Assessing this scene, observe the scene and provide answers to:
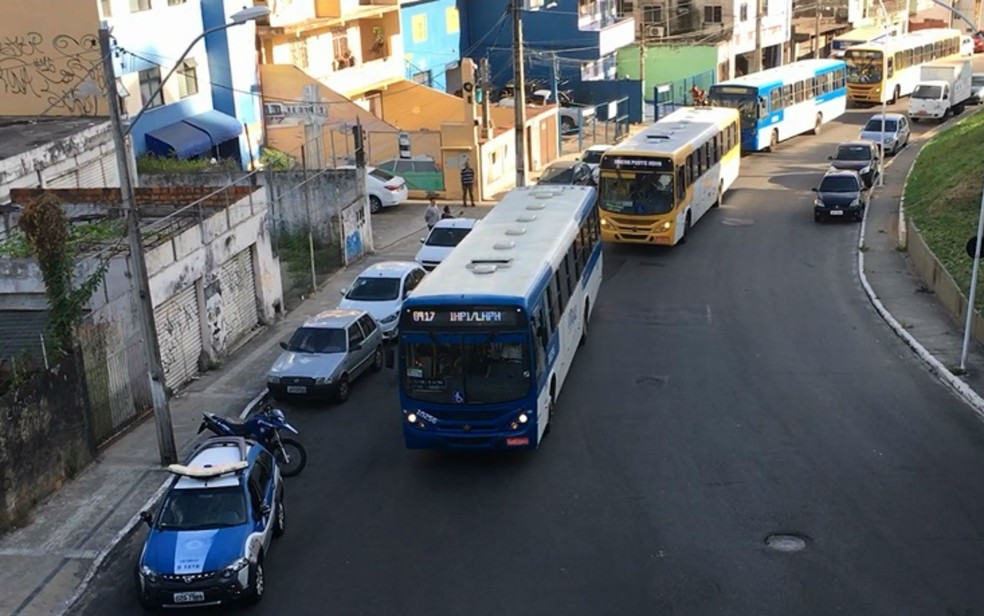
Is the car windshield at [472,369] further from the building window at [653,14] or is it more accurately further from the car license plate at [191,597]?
the building window at [653,14]

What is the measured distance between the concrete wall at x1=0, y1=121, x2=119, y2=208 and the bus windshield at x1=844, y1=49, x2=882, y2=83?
4218 cm

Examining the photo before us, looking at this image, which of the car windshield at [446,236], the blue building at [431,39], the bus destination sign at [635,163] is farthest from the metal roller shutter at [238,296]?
the blue building at [431,39]

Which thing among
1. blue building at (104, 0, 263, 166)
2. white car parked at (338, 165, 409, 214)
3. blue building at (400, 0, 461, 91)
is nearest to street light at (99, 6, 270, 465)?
blue building at (104, 0, 263, 166)

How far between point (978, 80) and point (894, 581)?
187 feet

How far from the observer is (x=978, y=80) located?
6425cm

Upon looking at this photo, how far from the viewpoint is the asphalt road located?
14773 millimetres

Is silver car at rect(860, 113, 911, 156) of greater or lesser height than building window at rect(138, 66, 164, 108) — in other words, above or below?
below

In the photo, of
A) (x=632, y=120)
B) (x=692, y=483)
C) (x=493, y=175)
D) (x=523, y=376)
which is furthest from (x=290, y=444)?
(x=632, y=120)

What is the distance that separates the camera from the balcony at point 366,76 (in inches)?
1916

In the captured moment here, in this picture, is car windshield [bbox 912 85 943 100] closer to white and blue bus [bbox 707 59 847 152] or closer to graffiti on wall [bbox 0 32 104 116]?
white and blue bus [bbox 707 59 847 152]

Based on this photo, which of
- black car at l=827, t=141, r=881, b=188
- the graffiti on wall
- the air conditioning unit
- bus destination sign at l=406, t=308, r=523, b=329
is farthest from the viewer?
the air conditioning unit

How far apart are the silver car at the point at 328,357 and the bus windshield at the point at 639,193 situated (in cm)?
1071

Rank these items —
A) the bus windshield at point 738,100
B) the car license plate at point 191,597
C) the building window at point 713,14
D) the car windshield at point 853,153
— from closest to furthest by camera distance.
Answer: the car license plate at point 191,597, the car windshield at point 853,153, the bus windshield at point 738,100, the building window at point 713,14

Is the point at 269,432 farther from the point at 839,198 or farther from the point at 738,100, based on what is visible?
the point at 738,100
